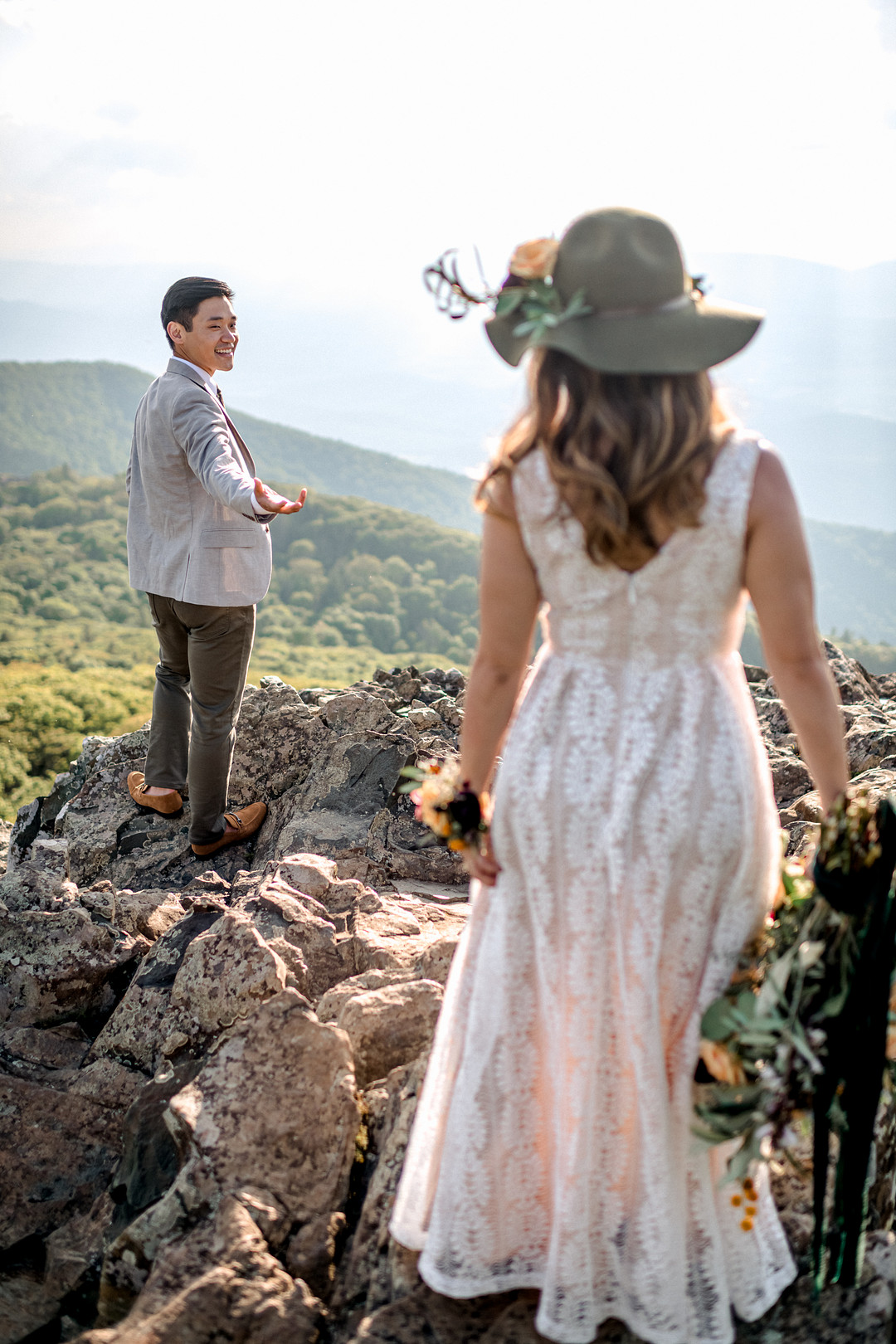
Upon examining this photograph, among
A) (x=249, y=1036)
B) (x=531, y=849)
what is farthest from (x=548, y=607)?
(x=249, y=1036)

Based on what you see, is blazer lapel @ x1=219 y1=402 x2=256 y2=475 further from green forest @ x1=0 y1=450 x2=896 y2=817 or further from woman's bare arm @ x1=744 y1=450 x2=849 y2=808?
green forest @ x1=0 y1=450 x2=896 y2=817

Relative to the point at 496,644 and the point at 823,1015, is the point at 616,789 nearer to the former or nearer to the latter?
the point at 496,644

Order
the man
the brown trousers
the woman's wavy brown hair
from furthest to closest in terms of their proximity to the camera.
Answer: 1. the brown trousers
2. the man
3. the woman's wavy brown hair

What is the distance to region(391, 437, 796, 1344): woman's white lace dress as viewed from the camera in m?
1.74

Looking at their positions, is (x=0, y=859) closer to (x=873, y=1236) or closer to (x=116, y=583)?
(x=873, y=1236)

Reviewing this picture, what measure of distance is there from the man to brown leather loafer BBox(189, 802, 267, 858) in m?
0.19

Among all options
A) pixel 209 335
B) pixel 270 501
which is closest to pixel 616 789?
pixel 270 501

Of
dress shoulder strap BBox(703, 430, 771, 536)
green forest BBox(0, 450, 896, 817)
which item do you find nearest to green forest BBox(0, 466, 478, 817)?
green forest BBox(0, 450, 896, 817)

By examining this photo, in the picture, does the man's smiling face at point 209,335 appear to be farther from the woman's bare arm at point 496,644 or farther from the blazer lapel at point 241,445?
the woman's bare arm at point 496,644

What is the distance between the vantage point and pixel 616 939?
5.86ft

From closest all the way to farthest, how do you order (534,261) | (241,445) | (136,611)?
(534,261) < (241,445) < (136,611)

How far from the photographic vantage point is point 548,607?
182 centimetres

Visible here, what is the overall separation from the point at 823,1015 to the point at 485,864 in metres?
0.68

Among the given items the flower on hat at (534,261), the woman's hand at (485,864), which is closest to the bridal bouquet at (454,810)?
the woman's hand at (485,864)
